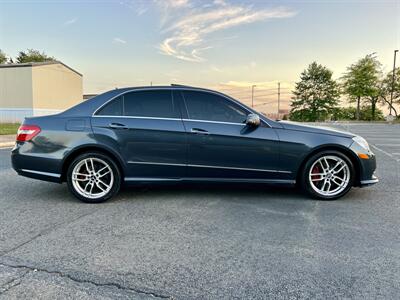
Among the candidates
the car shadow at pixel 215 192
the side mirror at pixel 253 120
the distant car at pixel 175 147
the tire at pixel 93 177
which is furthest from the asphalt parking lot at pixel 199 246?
the side mirror at pixel 253 120

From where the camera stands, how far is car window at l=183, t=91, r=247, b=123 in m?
4.22

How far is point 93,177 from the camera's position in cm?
419

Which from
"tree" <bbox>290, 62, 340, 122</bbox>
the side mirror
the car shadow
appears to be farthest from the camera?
"tree" <bbox>290, 62, 340, 122</bbox>

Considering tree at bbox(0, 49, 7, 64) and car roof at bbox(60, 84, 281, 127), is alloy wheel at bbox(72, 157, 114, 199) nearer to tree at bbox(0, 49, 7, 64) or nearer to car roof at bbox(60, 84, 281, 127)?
car roof at bbox(60, 84, 281, 127)

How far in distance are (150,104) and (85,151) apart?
112 cm

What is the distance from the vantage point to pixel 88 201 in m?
4.15

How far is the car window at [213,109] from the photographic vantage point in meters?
4.22

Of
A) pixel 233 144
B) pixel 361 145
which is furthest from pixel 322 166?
pixel 233 144

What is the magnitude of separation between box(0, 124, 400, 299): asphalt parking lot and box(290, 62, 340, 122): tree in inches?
2205

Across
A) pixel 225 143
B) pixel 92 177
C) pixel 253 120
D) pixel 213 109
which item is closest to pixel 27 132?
pixel 92 177

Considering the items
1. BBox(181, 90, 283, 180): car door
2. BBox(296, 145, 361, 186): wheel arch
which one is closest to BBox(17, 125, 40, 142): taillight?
BBox(181, 90, 283, 180): car door

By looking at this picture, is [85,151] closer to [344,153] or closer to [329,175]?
[329,175]

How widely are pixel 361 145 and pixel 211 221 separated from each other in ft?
8.25

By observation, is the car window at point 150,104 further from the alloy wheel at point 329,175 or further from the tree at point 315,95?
the tree at point 315,95
